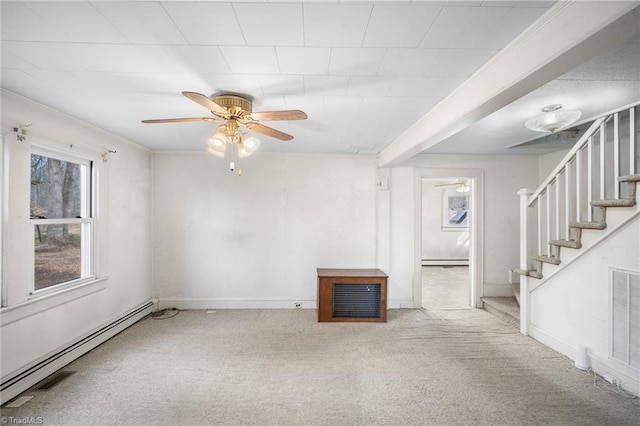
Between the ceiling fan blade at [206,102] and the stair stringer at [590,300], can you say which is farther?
the stair stringer at [590,300]

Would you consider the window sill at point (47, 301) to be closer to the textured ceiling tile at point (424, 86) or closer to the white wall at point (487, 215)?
the textured ceiling tile at point (424, 86)

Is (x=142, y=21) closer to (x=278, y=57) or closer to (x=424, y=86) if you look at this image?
(x=278, y=57)

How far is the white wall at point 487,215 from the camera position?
4.13m

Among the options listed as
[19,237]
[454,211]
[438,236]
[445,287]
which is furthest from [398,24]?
[454,211]

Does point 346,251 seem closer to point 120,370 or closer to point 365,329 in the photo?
point 365,329

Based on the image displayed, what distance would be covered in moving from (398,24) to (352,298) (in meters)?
3.03

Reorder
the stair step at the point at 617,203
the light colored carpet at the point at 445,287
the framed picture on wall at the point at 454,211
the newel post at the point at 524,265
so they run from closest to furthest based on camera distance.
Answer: the stair step at the point at 617,203, the newel post at the point at 524,265, the light colored carpet at the point at 445,287, the framed picture on wall at the point at 454,211

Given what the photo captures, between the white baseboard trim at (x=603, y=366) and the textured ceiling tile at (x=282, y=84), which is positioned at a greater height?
the textured ceiling tile at (x=282, y=84)

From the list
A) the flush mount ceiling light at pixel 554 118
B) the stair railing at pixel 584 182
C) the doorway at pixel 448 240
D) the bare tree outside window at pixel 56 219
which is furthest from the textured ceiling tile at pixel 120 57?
the doorway at pixel 448 240

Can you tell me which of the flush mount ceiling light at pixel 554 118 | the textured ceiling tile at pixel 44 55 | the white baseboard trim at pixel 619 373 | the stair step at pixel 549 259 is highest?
the textured ceiling tile at pixel 44 55

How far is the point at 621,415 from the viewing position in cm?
186

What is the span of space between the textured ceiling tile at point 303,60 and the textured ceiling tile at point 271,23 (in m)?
0.06

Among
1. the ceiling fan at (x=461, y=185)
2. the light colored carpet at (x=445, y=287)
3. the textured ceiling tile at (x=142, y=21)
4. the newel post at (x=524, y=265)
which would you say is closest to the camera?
the textured ceiling tile at (x=142, y=21)

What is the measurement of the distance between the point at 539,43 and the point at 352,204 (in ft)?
9.79
